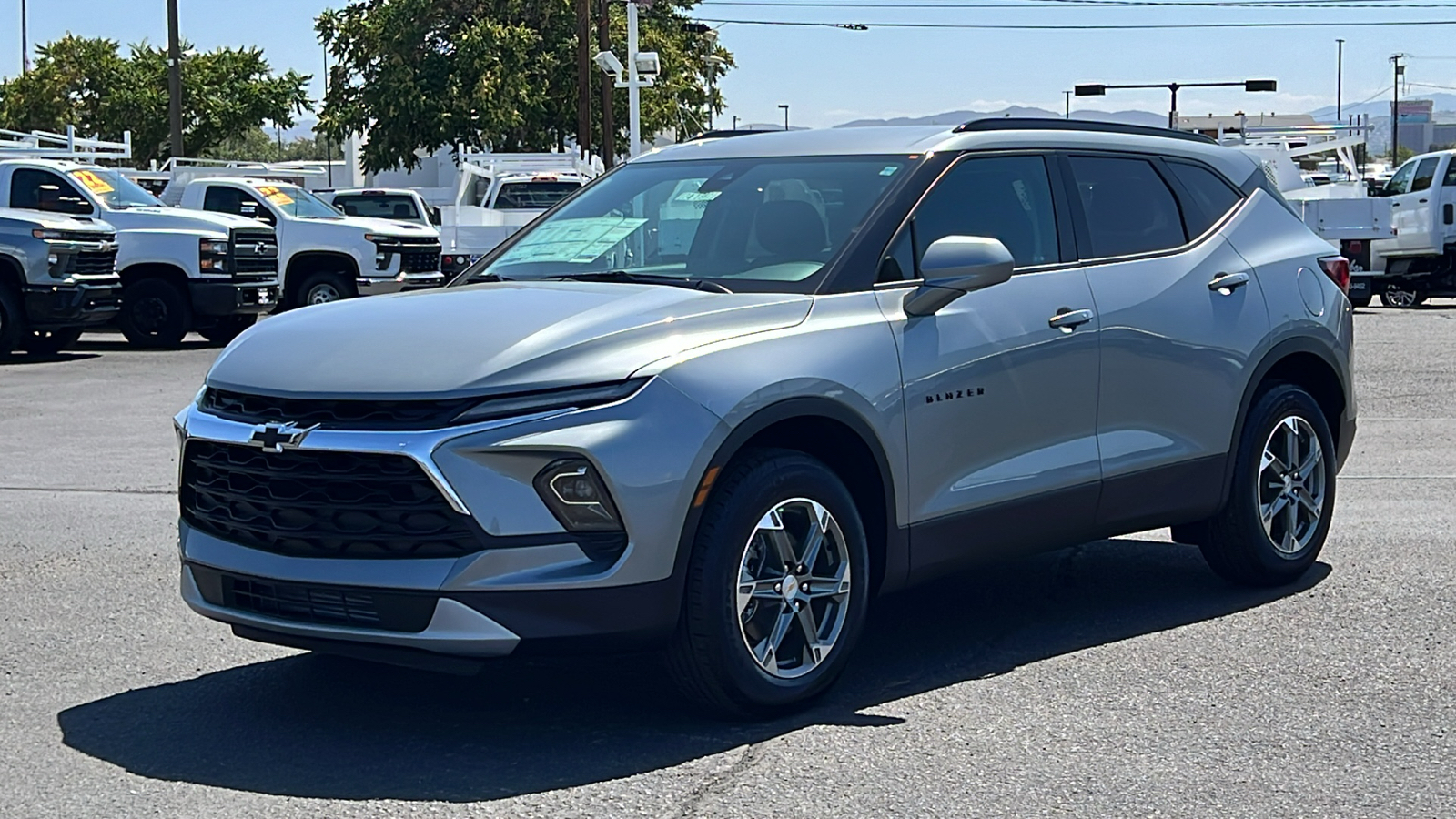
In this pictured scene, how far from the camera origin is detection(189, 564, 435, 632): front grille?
504cm

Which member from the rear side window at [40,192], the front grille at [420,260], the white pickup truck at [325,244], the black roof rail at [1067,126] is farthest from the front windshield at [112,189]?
the black roof rail at [1067,126]

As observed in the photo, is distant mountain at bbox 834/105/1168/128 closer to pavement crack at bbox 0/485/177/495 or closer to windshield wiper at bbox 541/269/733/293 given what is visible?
windshield wiper at bbox 541/269/733/293

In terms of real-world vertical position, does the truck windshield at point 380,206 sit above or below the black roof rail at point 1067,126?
below

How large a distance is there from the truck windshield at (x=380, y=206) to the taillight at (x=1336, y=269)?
22.4m

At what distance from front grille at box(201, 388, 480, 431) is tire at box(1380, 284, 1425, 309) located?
82.6 feet

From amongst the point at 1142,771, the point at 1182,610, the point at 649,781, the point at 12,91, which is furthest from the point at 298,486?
the point at 12,91

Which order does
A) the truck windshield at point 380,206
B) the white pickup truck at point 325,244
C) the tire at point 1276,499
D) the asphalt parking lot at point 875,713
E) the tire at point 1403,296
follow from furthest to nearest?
the truck windshield at point 380,206
the tire at point 1403,296
the white pickup truck at point 325,244
the tire at point 1276,499
the asphalt parking lot at point 875,713

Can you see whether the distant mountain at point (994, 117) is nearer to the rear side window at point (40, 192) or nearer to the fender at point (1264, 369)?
the fender at point (1264, 369)

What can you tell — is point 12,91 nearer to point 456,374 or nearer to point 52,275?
point 52,275

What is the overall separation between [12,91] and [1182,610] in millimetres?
64006

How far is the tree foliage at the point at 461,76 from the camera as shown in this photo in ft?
168

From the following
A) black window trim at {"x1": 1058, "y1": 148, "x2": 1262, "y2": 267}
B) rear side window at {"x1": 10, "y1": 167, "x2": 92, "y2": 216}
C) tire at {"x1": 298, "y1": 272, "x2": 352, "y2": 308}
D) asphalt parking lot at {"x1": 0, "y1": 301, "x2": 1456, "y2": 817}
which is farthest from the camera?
tire at {"x1": 298, "y1": 272, "x2": 352, "y2": 308}

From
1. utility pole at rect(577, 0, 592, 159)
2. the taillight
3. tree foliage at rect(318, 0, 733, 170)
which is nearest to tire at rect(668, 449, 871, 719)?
the taillight

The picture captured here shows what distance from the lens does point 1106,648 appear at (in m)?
6.54
